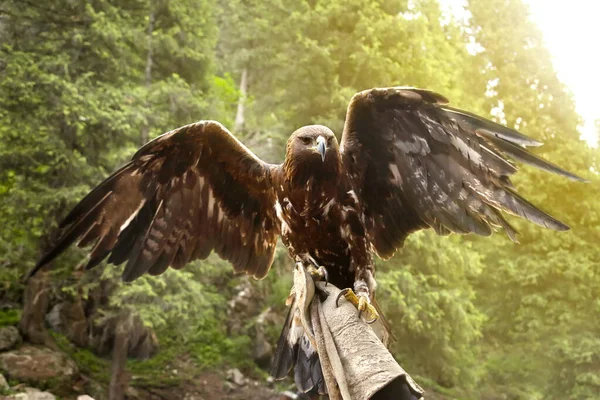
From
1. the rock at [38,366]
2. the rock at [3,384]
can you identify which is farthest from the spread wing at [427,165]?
the rock at [38,366]

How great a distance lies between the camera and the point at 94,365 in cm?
741

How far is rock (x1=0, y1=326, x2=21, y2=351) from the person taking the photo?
6.73 m

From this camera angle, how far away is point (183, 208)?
3.35 metres

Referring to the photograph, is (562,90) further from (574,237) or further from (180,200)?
(180,200)

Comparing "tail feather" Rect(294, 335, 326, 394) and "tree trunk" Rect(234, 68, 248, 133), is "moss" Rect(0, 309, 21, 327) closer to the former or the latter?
"tree trunk" Rect(234, 68, 248, 133)

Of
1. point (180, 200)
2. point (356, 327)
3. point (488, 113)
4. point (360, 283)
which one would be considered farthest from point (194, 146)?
point (488, 113)

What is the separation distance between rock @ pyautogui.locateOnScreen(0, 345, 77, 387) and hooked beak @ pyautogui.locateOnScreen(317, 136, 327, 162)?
5873 millimetres

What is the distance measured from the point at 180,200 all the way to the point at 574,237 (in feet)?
25.0

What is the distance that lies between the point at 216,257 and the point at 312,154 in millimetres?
5829

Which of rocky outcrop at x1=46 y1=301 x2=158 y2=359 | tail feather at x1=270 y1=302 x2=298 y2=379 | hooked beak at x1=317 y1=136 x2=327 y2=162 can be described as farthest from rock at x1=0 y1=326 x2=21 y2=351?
hooked beak at x1=317 y1=136 x2=327 y2=162

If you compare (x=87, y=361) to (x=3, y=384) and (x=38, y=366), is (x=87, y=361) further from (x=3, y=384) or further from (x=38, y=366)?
(x=3, y=384)

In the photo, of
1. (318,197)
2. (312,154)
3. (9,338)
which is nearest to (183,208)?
(318,197)

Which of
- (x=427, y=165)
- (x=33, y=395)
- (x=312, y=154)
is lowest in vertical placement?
(x=33, y=395)

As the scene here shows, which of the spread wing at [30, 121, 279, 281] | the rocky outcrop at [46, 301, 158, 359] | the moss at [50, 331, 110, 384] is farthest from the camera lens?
the rocky outcrop at [46, 301, 158, 359]
